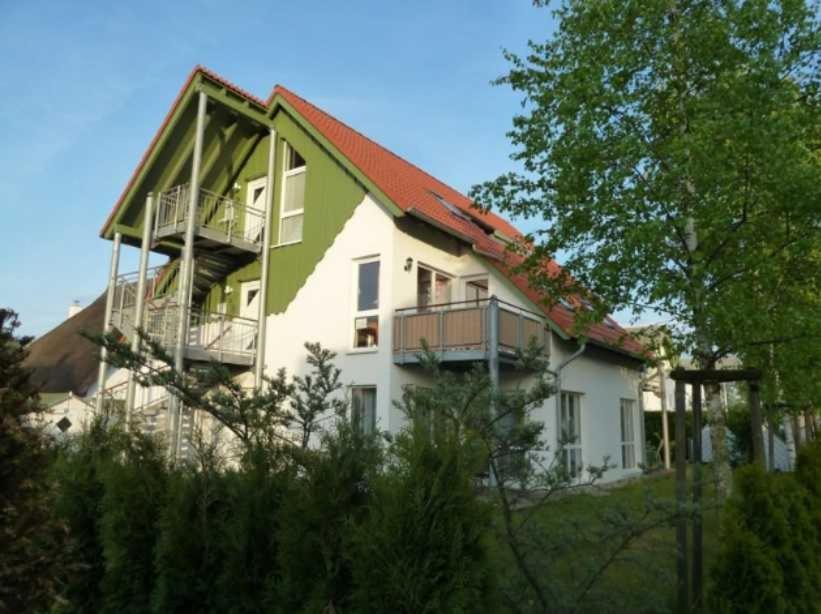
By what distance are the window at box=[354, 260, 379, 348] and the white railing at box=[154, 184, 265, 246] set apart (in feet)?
11.2

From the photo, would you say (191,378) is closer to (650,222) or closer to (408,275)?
(650,222)

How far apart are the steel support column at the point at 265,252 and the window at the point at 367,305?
278 centimetres

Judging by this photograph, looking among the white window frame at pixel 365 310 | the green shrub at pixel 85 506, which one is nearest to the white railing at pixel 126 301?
the white window frame at pixel 365 310

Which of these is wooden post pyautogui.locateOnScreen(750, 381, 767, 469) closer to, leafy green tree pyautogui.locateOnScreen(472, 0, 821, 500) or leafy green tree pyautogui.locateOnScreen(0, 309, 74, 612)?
leafy green tree pyautogui.locateOnScreen(472, 0, 821, 500)

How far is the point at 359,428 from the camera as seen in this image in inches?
189

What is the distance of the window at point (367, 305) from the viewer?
579 inches

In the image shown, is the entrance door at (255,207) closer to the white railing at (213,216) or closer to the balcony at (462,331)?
the white railing at (213,216)

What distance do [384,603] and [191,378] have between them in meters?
2.19

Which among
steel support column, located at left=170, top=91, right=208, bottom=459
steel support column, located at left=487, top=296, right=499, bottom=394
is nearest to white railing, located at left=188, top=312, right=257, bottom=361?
steel support column, located at left=170, top=91, right=208, bottom=459

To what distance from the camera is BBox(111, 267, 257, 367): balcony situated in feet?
48.9

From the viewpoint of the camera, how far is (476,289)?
16.5 metres

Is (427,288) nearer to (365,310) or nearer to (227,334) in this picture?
(365,310)

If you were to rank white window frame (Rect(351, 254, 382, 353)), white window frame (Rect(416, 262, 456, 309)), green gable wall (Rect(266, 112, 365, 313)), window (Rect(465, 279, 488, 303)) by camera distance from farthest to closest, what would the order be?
window (Rect(465, 279, 488, 303)) < green gable wall (Rect(266, 112, 365, 313)) < white window frame (Rect(416, 262, 456, 309)) < white window frame (Rect(351, 254, 382, 353))

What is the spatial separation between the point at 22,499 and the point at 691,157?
739 centimetres
